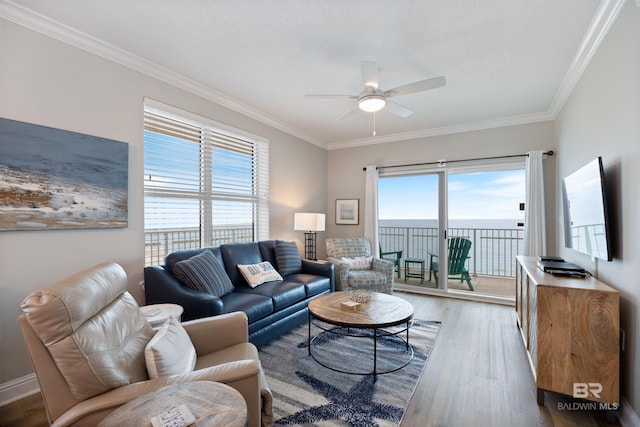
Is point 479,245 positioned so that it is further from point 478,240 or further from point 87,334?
point 87,334

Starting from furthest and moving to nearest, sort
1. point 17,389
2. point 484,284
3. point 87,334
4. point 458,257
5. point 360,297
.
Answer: point 484,284
point 458,257
point 360,297
point 17,389
point 87,334

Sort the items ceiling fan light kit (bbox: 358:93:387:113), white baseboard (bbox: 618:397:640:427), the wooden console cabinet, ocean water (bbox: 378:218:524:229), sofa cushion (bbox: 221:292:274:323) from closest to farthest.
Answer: white baseboard (bbox: 618:397:640:427)
the wooden console cabinet
sofa cushion (bbox: 221:292:274:323)
ceiling fan light kit (bbox: 358:93:387:113)
ocean water (bbox: 378:218:524:229)

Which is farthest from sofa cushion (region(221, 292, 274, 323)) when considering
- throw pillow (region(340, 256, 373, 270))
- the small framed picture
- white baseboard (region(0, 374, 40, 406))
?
the small framed picture

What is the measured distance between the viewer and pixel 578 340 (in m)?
1.85

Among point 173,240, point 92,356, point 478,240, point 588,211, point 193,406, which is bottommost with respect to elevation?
point 193,406

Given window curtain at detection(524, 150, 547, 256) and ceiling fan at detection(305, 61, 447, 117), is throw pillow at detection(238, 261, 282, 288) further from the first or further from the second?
window curtain at detection(524, 150, 547, 256)

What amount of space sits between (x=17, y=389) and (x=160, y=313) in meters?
1.11

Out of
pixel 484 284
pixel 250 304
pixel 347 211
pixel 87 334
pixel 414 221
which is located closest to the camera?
pixel 87 334

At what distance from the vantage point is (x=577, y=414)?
189cm

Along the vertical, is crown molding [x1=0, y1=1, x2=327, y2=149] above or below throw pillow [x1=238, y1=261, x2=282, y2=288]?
above

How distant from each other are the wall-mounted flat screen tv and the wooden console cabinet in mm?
307

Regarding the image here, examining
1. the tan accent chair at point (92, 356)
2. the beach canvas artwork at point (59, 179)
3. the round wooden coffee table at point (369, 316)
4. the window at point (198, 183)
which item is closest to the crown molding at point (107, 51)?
the window at point (198, 183)

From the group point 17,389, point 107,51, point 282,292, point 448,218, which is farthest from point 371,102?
point 17,389

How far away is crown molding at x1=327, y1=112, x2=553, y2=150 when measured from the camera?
400cm
